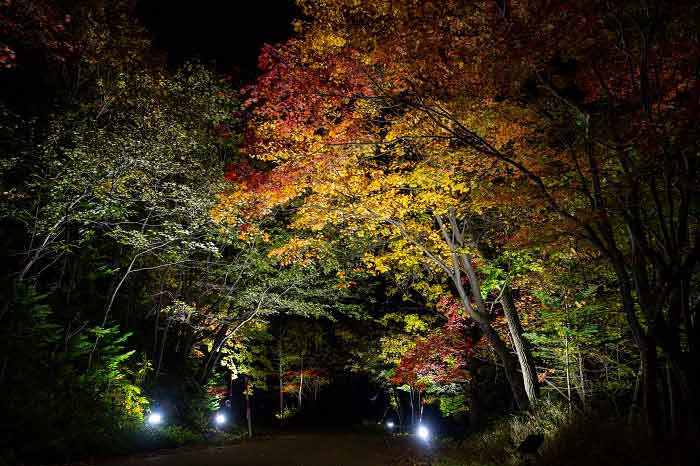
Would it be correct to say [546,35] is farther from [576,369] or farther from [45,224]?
[45,224]

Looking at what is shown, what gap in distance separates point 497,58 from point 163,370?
49.4 feet

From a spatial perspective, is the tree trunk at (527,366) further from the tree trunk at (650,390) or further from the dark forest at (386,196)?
the tree trunk at (650,390)

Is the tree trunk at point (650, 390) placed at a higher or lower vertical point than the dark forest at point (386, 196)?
lower

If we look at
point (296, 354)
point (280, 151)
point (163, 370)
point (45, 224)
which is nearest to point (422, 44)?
point (280, 151)

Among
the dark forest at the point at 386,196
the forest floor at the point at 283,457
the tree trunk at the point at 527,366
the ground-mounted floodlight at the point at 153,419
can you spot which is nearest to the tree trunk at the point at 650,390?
the dark forest at the point at 386,196

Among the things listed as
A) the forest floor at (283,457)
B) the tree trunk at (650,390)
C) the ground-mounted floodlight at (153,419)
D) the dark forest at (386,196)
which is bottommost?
the forest floor at (283,457)

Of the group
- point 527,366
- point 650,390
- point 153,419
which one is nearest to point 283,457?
point 153,419

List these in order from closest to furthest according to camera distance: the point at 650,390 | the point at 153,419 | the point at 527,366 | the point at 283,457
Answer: the point at 650,390
the point at 527,366
the point at 283,457
the point at 153,419

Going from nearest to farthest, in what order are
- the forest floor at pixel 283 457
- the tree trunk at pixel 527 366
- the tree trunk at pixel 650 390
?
the tree trunk at pixel 650 390
the forest floor at pixel 283 457
the tree trunk at pixel 527 366

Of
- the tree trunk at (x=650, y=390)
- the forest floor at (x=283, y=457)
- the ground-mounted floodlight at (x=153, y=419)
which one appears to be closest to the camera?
the tree trunk at (x=650, y=390)

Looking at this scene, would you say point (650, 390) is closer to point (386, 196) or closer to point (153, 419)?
point (386, 196)

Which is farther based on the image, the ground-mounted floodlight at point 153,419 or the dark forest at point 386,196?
the ground-mounted floodlight at point 153,419

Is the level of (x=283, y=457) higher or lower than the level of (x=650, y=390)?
lower

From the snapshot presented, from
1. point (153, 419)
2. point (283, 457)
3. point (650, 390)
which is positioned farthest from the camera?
point (153, 419)
